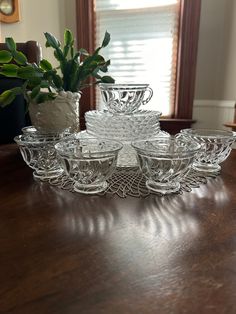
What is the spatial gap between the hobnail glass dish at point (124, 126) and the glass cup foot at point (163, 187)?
0.19 m

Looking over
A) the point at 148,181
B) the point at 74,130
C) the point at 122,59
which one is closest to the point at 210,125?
the point at 122,59

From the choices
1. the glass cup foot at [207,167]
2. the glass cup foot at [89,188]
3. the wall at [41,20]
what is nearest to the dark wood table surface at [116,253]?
the glass cup foot at [89,188]

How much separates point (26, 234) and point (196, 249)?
0.82 ft

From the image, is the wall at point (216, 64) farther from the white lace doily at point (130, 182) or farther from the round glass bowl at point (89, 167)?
the round glass bowl at point (89, 167)

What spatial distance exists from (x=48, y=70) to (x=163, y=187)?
1.61 feet

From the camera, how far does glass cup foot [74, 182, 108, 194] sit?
0.58 meters

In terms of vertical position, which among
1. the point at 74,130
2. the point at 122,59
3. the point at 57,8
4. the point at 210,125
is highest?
the point at 57,8

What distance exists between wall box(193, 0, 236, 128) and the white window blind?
217mm

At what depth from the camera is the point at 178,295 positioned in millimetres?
291

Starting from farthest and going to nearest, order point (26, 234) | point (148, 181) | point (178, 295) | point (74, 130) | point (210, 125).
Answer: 1. point (210, 125)
2. point (74, 130)
3. point (148, 181)
4. point (26, 234)
5. point (178, 295)

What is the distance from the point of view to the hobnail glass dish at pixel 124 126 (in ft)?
2.44

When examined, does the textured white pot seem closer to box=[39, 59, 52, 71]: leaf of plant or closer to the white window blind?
box=[39, 59, 52, 71]: leaf of plant

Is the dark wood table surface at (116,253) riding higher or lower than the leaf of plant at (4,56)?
lower

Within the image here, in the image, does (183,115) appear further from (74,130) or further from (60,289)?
(60,289)
